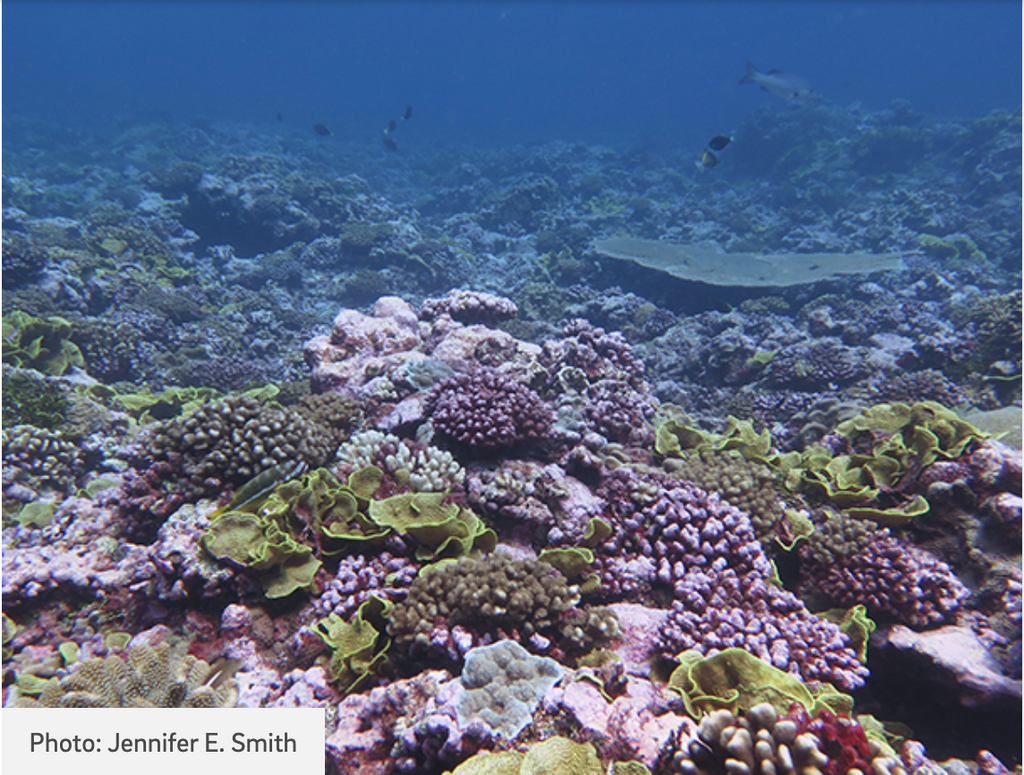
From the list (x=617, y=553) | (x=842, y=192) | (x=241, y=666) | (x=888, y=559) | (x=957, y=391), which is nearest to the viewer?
(x=241, y=666)

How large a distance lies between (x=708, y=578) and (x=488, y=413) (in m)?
2.51

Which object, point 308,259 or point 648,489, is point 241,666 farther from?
point 308,259

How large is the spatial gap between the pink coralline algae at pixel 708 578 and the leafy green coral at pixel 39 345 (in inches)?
375

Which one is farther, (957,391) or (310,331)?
(310,331)

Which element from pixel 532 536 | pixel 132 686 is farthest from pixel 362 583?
pixel 532 536

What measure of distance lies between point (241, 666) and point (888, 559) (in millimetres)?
4981

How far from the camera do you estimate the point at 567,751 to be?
2.10 meters

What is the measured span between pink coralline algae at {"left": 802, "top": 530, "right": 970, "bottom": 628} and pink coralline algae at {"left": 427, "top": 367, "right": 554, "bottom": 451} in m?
2.89

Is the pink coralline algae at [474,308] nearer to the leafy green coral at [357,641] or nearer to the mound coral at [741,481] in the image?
the mound coral at [741,481]

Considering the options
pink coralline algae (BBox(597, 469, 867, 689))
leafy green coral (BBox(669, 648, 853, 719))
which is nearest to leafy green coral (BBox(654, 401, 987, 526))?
pink coralline algae (BBox(597, 469, 867, 689))

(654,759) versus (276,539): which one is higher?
(276,539)

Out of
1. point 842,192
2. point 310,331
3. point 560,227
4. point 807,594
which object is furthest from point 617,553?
point 842,192

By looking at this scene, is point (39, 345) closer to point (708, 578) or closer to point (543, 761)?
point (543, 761)

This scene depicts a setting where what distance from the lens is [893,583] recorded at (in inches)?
142
